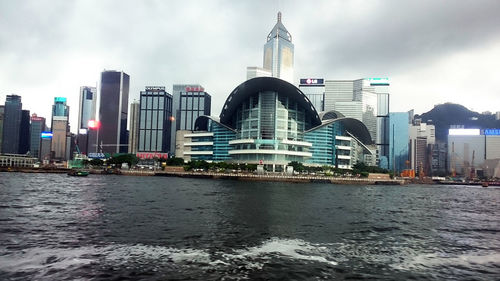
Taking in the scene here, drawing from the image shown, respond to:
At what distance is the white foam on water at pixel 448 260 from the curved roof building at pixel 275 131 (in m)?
123

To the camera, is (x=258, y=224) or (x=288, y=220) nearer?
(x=258, y=224)

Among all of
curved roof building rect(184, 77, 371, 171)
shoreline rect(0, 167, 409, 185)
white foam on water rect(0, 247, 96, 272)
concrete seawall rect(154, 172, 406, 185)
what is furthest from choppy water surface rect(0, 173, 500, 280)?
curved roof building rect(184, 77, 371, 171)

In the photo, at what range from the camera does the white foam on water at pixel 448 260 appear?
19500 millimetres

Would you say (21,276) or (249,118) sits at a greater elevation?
(249,118)

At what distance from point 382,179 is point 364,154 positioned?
156 ft

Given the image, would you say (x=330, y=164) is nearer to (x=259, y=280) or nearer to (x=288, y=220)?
(x=288, y=220)

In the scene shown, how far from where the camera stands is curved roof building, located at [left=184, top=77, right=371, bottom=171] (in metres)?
149

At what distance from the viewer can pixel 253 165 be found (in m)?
141

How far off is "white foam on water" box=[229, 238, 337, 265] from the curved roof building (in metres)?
122

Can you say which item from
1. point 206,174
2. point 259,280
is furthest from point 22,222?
point 206,174

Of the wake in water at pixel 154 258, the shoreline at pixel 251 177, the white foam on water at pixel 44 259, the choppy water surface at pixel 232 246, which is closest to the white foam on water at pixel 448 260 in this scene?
the choppy water surface at pixel 232 246

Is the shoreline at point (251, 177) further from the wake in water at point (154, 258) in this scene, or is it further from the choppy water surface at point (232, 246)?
the wake in water at point (154, 258)

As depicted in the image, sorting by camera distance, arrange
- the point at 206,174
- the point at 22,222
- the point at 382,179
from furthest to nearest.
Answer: the point at 382,179 < the point at 206,174 < the point at 22,222

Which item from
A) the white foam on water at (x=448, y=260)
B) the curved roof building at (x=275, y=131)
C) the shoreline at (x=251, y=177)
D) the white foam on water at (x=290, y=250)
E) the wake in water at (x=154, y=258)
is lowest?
the shoreline at (x=251, y=177)
